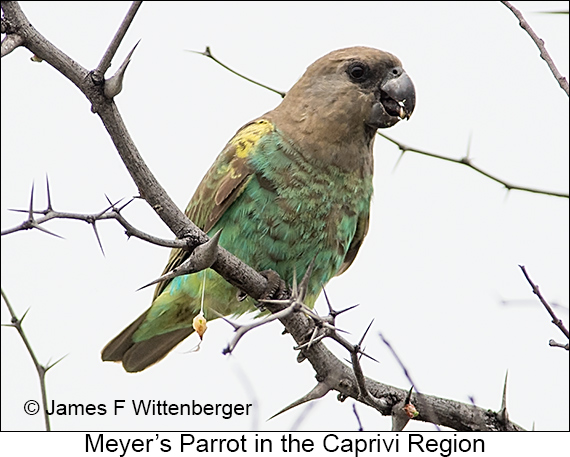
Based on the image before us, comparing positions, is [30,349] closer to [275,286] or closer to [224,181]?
[275,286]

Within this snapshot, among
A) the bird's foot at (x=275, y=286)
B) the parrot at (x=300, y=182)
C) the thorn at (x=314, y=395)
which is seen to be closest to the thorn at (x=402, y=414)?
the thorn at (x=314, y=395)

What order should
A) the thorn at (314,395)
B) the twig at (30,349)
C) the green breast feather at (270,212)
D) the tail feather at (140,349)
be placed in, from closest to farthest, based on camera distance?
1. the twig at (30,349)
2. the thorn at (314,395)
3. the green breast feather at (270,212)
4. the tail feather at (140,349)

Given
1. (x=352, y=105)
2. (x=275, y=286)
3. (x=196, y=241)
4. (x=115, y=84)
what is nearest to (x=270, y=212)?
(x=275, y=286)

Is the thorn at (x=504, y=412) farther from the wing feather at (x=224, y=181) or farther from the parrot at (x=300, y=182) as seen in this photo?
the wing feather at (x=224, y=181)

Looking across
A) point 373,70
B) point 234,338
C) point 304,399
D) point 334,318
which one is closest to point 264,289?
point 304,399
